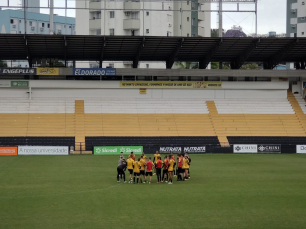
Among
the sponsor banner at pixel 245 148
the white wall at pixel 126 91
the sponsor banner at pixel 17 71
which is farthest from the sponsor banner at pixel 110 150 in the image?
the sponsor banner at pixel 17 71

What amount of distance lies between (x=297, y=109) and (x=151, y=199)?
3943 centimetres

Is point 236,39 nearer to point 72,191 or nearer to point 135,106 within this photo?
point 135,106

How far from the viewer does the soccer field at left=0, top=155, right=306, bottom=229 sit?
16828 millimetres

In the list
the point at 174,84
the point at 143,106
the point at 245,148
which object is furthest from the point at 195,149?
the point at 174,84

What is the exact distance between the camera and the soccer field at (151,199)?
1683 cm

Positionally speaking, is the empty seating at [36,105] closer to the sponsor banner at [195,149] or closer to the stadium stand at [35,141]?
the stadium stand at [35,141]

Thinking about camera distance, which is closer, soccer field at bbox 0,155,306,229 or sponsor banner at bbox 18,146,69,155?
soccer field at bbox 0,155,306,229

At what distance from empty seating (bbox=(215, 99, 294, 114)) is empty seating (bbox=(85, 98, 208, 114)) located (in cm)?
231

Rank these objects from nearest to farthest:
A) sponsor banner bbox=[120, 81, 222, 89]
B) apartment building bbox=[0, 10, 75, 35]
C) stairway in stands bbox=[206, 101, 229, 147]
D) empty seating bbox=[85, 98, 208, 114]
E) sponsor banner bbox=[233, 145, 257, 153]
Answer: sponsor banner bbox=[233, 145, 257, 153] < stairway in stands bbox=[206, 101, 229, 147] < empty seating bbox=[85, 98, 208, 114] < sponsor banner bbox=[120, 81, 222, 89] < apartment building bbox=[0, 10, 75, 35]

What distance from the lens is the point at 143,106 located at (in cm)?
5441

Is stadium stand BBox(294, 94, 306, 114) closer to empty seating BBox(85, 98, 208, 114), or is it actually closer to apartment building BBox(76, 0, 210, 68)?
empty seating BBox(85, 98, 208, 114)

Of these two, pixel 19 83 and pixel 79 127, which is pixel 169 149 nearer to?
pixel 79 127

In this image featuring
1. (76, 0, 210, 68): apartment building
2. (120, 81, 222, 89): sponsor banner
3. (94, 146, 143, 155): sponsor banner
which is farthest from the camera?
(76, 0, 210, 68): apartment building

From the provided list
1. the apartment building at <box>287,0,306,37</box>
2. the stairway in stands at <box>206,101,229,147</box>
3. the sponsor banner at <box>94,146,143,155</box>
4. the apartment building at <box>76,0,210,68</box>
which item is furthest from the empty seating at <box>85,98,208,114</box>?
the apartment building at <box>287,0,306,37</box>
